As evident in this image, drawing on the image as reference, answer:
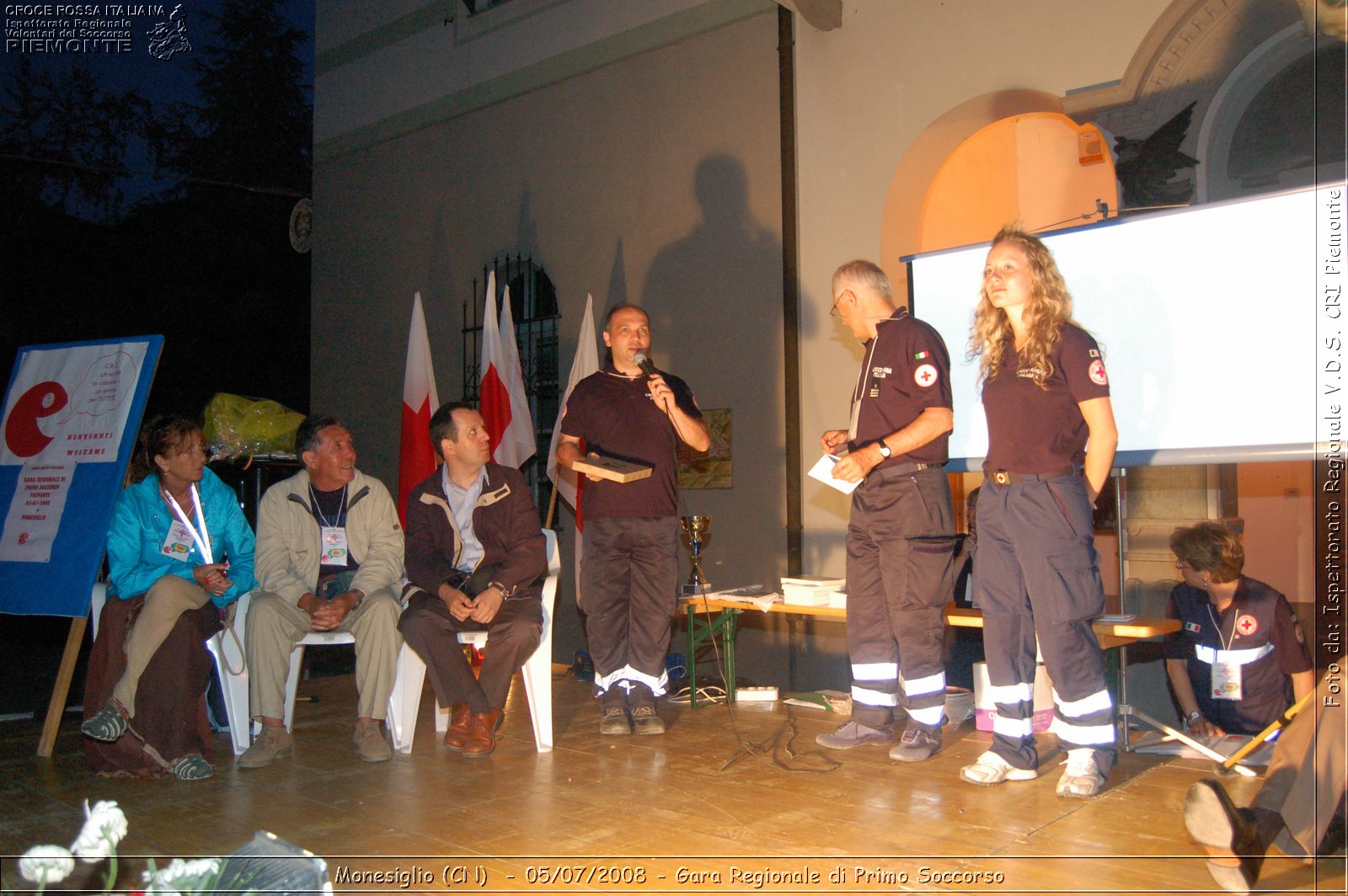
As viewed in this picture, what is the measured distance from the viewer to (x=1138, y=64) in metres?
4.31

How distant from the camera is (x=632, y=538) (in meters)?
4.09

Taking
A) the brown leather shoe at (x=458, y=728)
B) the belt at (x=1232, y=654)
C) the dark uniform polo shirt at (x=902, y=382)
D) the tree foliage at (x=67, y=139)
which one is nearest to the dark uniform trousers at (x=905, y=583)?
the dark uniform polo shirt at (x=902, y=382)

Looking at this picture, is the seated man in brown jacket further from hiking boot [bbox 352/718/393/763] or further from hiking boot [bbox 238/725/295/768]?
hiking boot [bbox 238/725/295/768]

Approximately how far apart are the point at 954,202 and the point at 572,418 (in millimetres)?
2779

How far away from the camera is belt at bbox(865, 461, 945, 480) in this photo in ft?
11.5

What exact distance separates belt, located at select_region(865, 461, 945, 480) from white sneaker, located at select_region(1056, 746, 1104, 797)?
1008 millimetres

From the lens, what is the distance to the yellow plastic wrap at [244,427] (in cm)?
553

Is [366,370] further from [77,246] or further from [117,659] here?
[77,246]

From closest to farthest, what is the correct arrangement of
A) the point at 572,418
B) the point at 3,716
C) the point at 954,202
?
the point at 572,418 → the point at 3,716 → the point at 954,202

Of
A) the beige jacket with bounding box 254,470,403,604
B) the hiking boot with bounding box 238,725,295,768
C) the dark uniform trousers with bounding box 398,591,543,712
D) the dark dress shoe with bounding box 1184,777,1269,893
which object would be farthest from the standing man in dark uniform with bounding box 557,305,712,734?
the dark dress shoe with bounding box 1184,777,1269,893

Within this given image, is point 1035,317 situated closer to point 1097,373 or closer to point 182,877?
point 1097,373

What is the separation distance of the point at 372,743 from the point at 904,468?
2125 millimetres

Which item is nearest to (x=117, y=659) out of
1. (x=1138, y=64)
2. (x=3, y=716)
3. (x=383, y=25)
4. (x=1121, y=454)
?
(x=3, y=716)

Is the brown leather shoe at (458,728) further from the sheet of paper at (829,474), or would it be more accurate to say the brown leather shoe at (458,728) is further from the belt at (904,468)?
the belt at (904,468)
